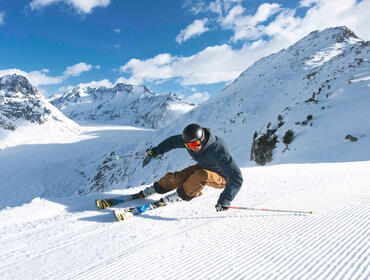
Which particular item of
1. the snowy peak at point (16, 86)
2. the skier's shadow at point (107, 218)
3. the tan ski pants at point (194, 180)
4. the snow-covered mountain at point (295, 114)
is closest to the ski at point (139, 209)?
the skier's shadow at point (107, 218)

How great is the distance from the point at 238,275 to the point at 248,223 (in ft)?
4.50

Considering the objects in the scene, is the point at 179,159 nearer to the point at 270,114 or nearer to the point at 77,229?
the point at 270,114

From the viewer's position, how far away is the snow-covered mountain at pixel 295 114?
13234 millimetres

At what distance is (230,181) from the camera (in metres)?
4.19

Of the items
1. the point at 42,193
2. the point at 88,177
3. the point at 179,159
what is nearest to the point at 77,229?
the point at 179,159

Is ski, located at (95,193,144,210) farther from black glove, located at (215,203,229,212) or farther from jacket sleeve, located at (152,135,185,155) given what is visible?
black glove, located at (215,203,229,212)

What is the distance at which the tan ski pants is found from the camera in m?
4.44

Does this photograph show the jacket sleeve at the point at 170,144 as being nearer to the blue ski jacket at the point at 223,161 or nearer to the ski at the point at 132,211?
the blue ski jacket at the point at 223,161

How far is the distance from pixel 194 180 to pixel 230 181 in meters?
0.71

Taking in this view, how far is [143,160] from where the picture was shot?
32562mm

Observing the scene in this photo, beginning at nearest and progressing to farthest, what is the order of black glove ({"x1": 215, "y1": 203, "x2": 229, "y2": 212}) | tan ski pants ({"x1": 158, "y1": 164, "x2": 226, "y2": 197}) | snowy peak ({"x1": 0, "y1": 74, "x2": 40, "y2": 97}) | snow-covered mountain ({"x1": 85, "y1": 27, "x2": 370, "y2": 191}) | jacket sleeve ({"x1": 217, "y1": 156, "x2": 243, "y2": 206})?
black glove ({"x1": 215, "y1": 203, "x2": 229, "y2": 212}) → jacket sleeve ({"x1": 217, "y1": 156, "x2": 243, "y2": 206}) → tan ski pants ({"x1": 158, "y1": 164, "x2": 226, "y2": 197}) → snow-covered mountain ({"x1": 85, "y1": 27, "x2": 370, "y2": 191}) → snowy peak ({"x1": 0, "y1": 74, "x2": 40, "y2": 97})

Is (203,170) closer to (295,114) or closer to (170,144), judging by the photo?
(170,144)

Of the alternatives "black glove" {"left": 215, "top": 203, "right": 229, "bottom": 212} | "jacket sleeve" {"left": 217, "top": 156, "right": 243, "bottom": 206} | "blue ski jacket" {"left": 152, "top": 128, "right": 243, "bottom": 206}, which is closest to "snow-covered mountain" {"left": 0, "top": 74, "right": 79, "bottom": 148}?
"blue ski jacket" {"left": 152, "top": 128, "right": 243, "bottom": 206}

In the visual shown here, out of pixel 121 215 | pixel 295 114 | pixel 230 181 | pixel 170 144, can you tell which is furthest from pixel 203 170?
pixel 295 114
